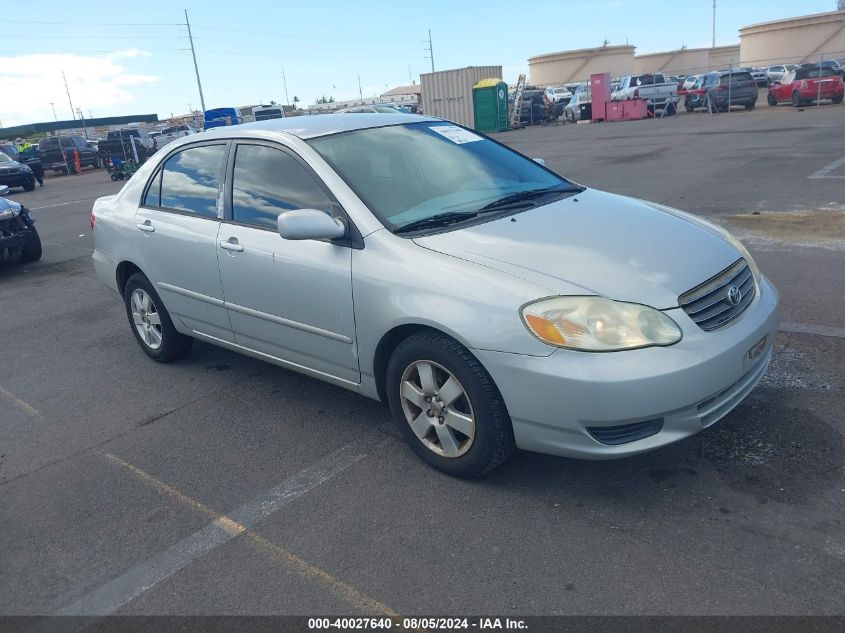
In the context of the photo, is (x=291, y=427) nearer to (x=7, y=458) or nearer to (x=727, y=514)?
(x=7, y=458)

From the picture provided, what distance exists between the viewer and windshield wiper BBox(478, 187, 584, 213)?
3922 millimetres

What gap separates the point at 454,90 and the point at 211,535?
34.6m

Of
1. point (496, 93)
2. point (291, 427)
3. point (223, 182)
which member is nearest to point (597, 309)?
point (291, 427)

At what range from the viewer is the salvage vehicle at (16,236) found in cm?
933

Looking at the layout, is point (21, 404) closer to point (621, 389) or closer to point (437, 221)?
point (437, 221)

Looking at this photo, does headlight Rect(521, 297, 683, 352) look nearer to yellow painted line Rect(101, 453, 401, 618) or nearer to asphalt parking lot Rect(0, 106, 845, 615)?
asphalt parking lot Rect(0, 106, 845, 615)

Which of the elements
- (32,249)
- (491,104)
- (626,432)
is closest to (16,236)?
(32,249)

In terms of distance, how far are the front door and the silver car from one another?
0.01 meters

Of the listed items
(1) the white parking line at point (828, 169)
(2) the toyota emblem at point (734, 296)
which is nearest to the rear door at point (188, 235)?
(2) the toyota emblem at point (734, 296)

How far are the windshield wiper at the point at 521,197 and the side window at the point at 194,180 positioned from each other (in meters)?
1.76

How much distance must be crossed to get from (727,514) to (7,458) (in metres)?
3.83

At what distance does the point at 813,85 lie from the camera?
28375mm

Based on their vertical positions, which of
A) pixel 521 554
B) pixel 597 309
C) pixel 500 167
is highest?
pixel 500 167

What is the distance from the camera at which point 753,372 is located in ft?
11.1
